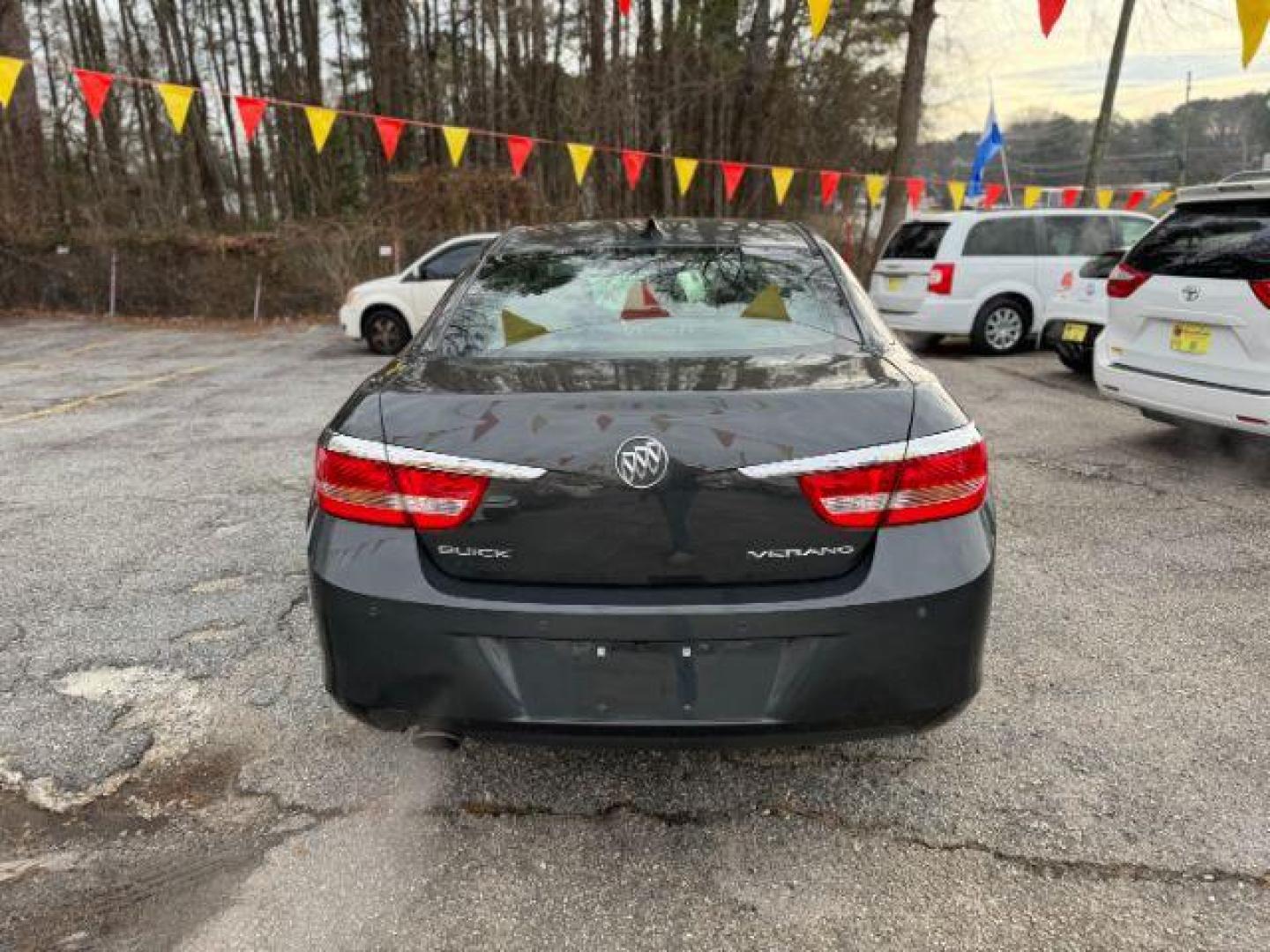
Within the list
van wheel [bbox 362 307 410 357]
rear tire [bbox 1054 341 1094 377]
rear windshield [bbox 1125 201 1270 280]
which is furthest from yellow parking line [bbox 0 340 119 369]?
rear windshield [bbox 1125 201 1270 280]

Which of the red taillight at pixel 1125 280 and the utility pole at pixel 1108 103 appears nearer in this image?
the red taillight at pixel 1125 280

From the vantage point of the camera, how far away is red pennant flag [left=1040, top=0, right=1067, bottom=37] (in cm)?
680

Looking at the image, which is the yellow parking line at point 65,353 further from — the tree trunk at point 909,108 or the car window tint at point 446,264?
the tree trunk at point 909,108

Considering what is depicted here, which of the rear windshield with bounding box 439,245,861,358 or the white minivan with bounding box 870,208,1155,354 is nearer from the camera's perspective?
the rear windshield with bounding box 439,245,861,358

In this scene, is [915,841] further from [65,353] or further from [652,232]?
[65,353]

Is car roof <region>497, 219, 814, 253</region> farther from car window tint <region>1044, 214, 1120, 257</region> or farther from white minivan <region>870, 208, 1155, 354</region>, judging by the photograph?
car window tint <region>1044, 214, 1120, 257</region>

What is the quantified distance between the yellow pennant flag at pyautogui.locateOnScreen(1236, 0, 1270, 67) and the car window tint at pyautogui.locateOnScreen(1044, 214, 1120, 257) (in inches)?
185

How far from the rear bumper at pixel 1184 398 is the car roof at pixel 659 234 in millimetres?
3307

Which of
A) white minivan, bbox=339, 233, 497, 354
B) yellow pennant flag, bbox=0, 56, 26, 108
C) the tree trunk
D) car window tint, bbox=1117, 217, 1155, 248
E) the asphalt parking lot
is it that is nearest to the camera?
the asphalt parking lot

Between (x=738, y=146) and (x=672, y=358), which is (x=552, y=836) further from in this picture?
(x=738, y=146)

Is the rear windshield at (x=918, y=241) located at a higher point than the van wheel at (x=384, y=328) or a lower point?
higher

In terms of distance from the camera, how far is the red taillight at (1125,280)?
18.8 feet

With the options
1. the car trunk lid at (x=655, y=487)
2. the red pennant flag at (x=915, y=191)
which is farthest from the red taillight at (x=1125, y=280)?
the red pennant flag at (x=915, y=191)

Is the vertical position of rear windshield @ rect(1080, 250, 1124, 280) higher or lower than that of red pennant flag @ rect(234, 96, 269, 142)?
lower
